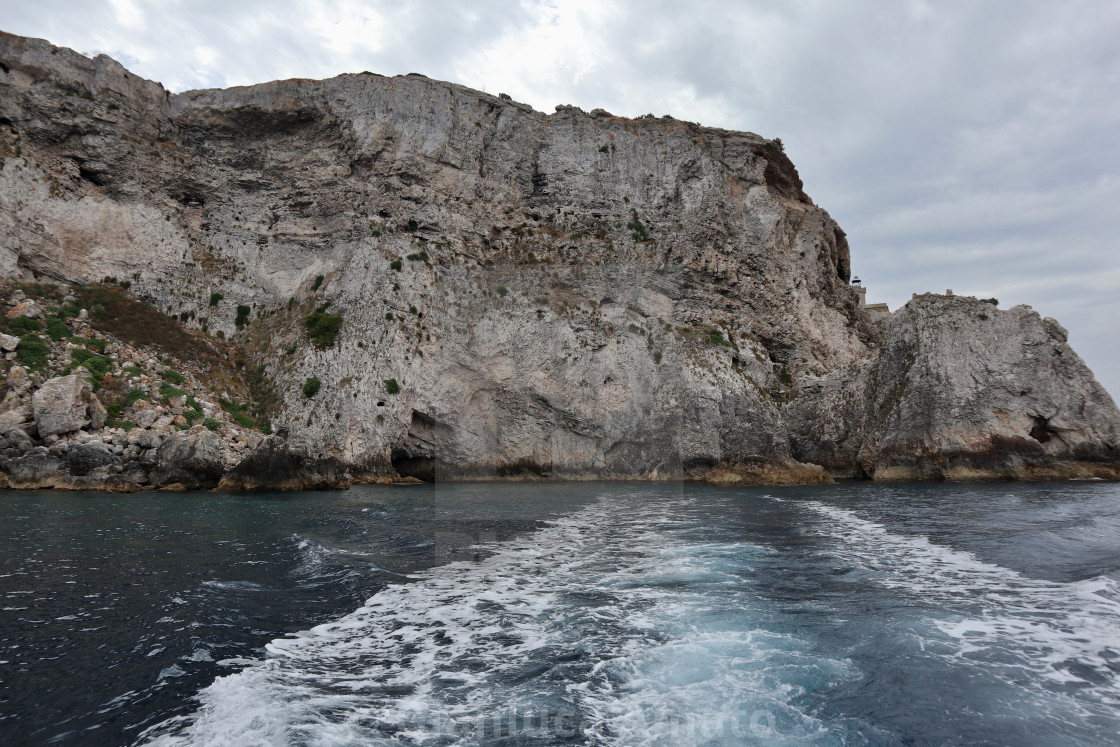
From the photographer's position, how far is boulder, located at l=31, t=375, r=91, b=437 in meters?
22.6

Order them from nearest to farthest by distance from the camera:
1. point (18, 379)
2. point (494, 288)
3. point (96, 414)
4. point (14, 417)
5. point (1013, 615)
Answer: point (1013, 615) < point (14, 417) < point (18, 379) < point (96, 414) < point (494, 288)

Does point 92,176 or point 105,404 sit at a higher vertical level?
point 92,176

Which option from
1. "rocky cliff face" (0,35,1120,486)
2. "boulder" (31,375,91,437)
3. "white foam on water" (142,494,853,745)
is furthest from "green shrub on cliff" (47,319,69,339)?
"white foam on water" (142,494,853,745)

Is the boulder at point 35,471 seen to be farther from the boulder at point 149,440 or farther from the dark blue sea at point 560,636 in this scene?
the dark blue sea at point 560,636

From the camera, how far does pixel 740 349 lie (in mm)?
38688

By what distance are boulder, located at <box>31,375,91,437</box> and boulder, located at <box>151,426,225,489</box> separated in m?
3.23

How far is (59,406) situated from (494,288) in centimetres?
2315

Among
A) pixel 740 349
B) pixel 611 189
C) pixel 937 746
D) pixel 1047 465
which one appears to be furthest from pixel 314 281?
pixel 1047 465

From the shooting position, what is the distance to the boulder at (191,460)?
24.2 m

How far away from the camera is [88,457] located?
75.3 ft

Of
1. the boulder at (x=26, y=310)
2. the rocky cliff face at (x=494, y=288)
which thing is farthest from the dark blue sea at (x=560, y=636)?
the boulder at (x=26, y=310)

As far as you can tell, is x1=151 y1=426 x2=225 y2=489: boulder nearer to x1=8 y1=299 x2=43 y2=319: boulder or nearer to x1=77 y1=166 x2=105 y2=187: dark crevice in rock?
x1=8 y1=299 x2=43 y2=319: boulder

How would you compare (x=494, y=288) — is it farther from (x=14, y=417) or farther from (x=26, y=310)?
(x=14, y=417)

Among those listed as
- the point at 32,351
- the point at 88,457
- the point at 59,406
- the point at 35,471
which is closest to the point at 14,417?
the point at 59,406
